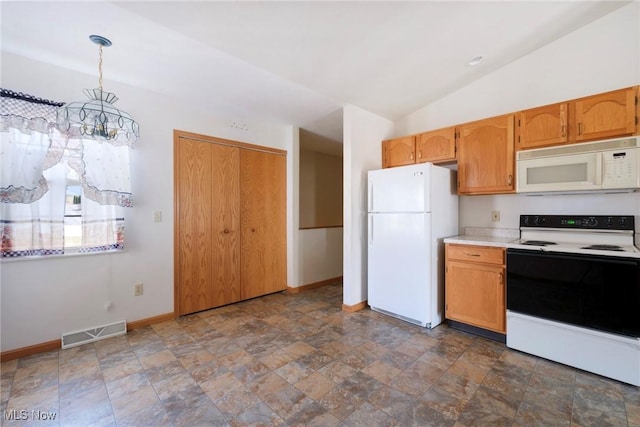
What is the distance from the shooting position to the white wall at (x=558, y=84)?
7.39 ft

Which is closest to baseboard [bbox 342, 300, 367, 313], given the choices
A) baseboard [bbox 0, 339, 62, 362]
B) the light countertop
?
the light countertop

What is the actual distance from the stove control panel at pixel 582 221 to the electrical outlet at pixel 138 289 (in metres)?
3.89

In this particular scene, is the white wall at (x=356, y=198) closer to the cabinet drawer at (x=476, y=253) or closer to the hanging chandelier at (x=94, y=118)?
the cabinet drawer at (x=476, y=253)

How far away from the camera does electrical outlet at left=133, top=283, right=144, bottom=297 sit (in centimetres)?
272

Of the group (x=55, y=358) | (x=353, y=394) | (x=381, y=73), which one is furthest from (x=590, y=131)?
(x=55, y=358)

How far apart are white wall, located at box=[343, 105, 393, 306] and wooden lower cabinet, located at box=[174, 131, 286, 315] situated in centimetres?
116

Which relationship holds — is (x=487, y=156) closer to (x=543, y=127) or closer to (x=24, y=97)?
(x=543, y=127)

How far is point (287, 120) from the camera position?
3.68 meters

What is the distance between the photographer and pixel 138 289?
274cm

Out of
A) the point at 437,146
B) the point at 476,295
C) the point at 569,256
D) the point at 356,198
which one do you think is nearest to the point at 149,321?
the point at 356,198

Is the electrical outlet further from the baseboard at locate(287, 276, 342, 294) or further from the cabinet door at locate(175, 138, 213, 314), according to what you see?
the baseboard at locate(287, 276, 342, 294)

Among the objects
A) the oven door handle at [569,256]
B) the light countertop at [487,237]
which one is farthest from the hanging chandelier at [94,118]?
the oven door handle at [569,256]

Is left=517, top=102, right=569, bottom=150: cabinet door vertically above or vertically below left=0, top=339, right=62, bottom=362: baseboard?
above

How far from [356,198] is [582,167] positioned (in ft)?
6.54
